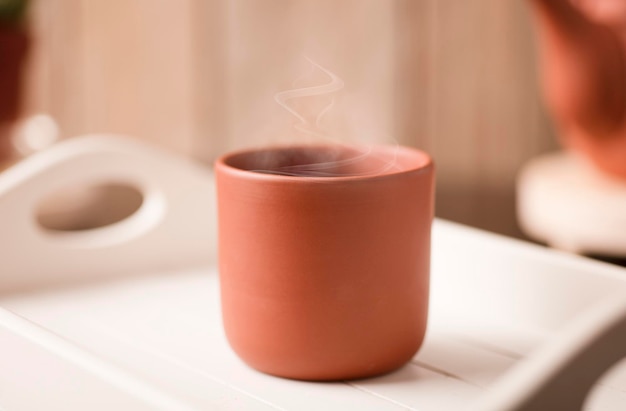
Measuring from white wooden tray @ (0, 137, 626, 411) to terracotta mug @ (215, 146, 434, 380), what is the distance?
0.02 metres

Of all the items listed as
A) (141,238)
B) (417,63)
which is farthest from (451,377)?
(417,63)

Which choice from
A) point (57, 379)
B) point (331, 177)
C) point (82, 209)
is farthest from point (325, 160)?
point (82, 209)

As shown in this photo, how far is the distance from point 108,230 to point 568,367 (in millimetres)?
480

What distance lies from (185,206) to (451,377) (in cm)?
32

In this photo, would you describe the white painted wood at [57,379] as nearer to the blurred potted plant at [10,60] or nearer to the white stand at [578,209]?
the white stand at [578,209]

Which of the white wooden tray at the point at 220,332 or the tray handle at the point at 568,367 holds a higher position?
the tray handle at the point at 568,367

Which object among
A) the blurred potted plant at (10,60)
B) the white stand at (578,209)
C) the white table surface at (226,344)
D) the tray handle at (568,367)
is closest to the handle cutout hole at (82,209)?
the blurred potted plant at (10,60)

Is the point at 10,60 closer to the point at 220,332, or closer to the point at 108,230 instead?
the point at 108,230

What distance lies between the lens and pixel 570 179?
80 centimetres

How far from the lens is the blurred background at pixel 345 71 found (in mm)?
1201

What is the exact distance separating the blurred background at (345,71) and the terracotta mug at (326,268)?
2.24 feet

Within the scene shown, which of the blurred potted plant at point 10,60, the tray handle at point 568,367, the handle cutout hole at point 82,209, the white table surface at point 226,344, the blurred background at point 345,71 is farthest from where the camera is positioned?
the blurred background at point 345,71

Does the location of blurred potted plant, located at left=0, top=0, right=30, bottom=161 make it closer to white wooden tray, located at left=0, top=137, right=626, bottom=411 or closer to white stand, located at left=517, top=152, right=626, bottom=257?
white wooden tray, located at left=0, top=137, right=626, bottom=411

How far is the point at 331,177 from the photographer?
0.41 metres
